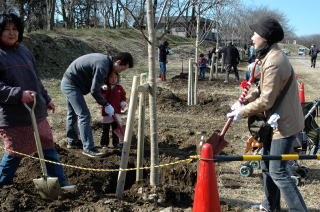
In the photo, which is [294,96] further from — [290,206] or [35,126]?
[35,126]

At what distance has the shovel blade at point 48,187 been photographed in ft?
10.8

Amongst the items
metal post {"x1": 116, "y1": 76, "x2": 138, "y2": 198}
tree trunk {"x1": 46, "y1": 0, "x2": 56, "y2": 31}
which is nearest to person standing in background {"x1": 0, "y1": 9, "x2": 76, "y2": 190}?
metal post {"x1": 116, "y1": 76, "x2": 138, "y2": 198}

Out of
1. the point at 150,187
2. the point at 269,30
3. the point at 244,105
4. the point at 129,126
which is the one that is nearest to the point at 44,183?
the point at 129,126

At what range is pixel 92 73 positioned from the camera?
4.56 meters

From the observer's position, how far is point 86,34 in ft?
77.4

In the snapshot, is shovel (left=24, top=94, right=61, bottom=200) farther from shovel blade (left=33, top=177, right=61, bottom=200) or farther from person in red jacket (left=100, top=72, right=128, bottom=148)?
person in red jacket (left=100, top=72, right=128, bottom=148)

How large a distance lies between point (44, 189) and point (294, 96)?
2363 millimetres

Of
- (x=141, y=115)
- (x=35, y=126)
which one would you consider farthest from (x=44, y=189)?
(x=141, y=115)

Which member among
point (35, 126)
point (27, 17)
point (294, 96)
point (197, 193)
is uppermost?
point (27, 17)

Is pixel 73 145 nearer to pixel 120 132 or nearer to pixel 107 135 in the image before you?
pixel 107 135

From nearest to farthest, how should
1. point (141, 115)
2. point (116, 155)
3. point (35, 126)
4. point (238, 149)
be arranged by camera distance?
1. point (35, 126)
2. point (141, 115)
3. point (116, 155)
4. point (238, 149)

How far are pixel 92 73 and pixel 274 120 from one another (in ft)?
8.17

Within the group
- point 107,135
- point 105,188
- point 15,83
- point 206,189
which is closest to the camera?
point 206,189

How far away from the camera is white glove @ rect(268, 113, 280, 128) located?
2.91m
